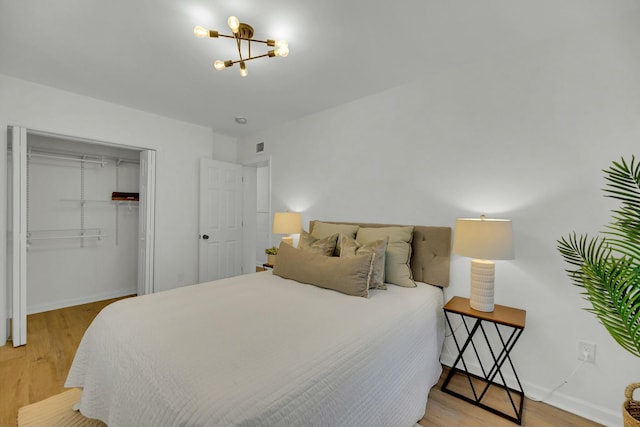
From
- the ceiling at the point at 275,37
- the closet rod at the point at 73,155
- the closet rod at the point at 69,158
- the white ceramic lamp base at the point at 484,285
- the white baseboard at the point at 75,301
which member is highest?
the ceiling at the point at 275,37

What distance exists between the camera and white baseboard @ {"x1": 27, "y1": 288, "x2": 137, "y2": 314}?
3.33 metres

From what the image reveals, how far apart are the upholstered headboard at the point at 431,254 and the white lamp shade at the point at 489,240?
44 cm

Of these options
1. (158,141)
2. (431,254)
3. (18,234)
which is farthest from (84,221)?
(431,254)

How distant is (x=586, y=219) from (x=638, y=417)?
3.45 ft

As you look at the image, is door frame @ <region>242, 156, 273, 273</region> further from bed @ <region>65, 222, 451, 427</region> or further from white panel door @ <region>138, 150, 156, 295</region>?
bed @ <region>65, 222, 451, 427</region>

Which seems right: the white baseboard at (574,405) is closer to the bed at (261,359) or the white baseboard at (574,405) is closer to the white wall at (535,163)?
the white wall at (535,163)

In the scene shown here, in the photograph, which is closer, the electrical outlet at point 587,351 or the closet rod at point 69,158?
the electrical outlet at point 587,351

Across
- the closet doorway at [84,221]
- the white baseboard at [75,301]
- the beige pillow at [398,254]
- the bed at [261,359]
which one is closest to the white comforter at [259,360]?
the bed at [261,359]

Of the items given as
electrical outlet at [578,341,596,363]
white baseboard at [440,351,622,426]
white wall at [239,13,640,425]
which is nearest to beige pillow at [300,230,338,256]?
white wall at [239,13,640,425]

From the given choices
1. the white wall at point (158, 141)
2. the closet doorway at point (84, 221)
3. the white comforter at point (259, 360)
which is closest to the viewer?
the white comforter at point (259, 360)

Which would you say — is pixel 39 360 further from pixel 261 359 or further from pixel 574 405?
pixel 574 405

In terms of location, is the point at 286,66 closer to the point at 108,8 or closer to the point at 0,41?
the point at 108,8

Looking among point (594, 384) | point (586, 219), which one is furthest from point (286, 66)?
point (594, 384)

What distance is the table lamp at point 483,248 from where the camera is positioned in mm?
1764
